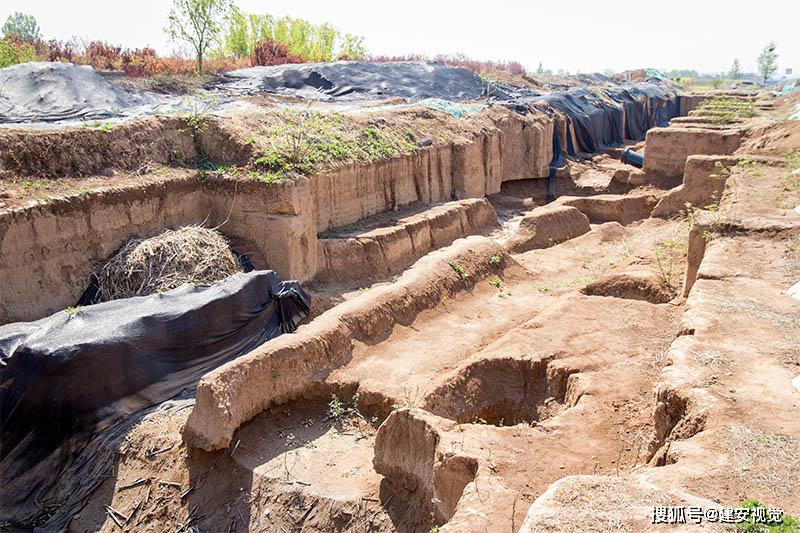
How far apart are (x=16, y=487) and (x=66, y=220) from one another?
4199mm

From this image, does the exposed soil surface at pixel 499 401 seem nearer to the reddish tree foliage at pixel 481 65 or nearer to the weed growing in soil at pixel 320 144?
the weed growing in soil at pixel 320 144

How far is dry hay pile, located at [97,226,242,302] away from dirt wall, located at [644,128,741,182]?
13161 millimetres

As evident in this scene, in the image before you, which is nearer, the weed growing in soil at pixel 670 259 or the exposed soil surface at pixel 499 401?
the exposed soil surface at pixel 499 401

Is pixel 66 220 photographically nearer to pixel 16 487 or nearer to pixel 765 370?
pixel 16 487

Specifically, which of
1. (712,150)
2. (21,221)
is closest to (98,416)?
(21,221)

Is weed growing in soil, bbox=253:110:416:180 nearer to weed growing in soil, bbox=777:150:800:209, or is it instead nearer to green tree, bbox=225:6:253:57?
weed growing in soil, bbox=777:150:800:209

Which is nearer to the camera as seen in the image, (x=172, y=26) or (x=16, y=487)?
(x=16, y=487)

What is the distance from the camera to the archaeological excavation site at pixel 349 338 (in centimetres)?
547

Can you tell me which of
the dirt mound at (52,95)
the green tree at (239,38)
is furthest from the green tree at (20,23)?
the dirt mound at (52,95)

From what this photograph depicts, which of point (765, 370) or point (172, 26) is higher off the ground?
point (172, 26)

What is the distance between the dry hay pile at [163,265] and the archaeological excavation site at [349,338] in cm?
5

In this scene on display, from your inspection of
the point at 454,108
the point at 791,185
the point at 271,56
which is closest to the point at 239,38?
the point at 271,56

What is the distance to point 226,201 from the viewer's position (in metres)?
11.8

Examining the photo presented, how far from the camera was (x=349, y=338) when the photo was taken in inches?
349
